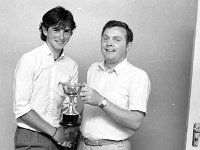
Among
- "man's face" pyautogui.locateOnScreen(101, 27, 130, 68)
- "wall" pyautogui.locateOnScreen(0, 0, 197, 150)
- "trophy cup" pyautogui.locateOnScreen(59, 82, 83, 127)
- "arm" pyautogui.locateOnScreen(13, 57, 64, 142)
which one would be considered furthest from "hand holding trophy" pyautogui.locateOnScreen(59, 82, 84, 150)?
"wall" pyautogui.locateOnScreen(0, 0, 197, 150)

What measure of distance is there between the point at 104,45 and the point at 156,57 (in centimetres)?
79

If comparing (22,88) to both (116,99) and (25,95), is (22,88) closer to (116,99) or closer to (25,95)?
(25,95)

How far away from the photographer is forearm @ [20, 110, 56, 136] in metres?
1.81

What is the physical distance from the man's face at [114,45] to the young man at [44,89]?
22cm

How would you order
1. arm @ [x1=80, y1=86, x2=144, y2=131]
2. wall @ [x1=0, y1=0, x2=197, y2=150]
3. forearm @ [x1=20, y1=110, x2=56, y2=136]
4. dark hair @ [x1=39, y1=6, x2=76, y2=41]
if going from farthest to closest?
wall @ [x1=0, y1=0, x2=197, y2=150] < dark hair @ [x1=39, y1=6, x2=76, y2=41] < forearm @ [x1=20, y1=110, x2=56, y2=136] < arm @ [x1=80, y1=86, x2=144, y2=131]

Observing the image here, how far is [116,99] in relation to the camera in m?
1.85

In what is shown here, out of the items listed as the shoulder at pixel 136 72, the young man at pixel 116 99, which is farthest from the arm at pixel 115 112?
the shoulder at pixel 136 72

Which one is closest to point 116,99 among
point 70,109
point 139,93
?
point 139,93

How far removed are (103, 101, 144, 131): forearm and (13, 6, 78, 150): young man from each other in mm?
323

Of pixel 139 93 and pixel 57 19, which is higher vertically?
pixel 57 19

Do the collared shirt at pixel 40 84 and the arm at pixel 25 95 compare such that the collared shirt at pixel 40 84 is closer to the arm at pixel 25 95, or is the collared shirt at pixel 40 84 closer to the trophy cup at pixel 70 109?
the arm at pixel 25 95

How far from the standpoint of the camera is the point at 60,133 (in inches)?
75.0

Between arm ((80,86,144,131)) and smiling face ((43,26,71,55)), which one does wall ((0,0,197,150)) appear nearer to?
smiling face ((43,26,71,55))

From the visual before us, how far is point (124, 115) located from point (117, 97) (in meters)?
0.13
